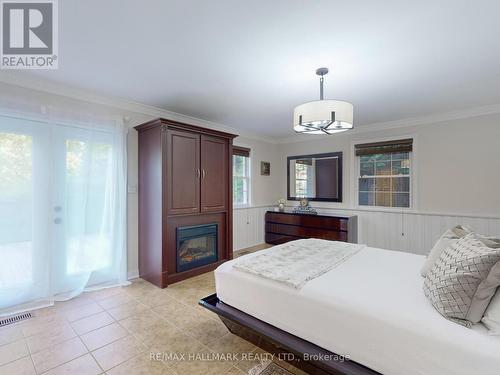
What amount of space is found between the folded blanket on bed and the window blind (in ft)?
8.23

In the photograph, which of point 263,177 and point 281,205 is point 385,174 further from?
point 263,177

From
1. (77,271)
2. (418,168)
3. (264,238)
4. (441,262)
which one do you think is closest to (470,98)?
(418,168)

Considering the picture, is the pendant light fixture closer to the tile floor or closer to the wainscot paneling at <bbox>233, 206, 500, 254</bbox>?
the tile floor

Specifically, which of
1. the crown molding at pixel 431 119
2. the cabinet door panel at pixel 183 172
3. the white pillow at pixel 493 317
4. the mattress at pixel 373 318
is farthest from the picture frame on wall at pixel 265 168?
the white pillow at pixel 493 317

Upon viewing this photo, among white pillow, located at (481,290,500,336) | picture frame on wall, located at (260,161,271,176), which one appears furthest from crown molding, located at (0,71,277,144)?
white pillow, located at (481,290,500,336)

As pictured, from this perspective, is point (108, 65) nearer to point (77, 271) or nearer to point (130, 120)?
point (130, 120)

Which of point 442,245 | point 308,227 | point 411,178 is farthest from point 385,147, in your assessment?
point 442,245

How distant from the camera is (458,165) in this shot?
3912mm

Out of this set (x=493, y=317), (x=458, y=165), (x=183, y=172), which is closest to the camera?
(x=493, y=317)

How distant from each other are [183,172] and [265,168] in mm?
2660

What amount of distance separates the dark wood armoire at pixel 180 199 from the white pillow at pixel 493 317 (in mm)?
3103

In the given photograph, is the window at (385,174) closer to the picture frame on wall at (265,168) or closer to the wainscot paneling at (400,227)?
the wainscot paneling at (400,227)

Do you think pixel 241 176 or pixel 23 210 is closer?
pixel 23 210

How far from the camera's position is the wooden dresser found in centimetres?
454
